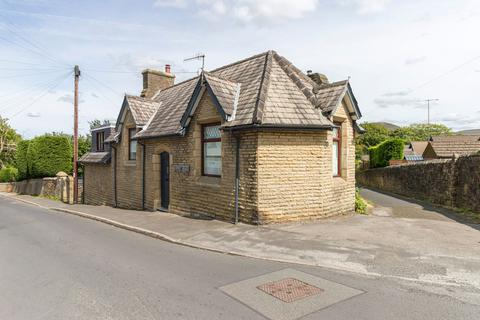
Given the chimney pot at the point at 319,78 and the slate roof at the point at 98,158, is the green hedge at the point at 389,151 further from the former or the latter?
the slate roof at the point at 98,158

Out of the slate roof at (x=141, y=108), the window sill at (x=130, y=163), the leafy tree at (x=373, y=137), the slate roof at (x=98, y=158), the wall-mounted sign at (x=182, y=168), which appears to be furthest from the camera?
the leafy tree at (x=373, y=137)

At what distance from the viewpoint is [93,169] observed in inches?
802

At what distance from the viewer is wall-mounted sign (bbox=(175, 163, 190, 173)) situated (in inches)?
480

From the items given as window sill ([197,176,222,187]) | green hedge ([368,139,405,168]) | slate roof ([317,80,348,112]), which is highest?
slate roof ([317,80,348,112])

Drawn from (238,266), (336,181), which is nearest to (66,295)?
(238,266)

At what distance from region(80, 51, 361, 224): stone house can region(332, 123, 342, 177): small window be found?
37mm

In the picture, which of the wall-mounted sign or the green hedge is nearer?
the wall-mounted sign

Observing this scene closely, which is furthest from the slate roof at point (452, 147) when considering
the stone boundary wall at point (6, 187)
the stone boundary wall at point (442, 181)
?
the stone boundary wall at point (6, 187)

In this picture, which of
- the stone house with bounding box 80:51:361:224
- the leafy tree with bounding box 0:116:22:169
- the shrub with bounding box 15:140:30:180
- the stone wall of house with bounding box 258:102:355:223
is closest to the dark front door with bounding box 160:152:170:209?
the stone house with bounding box 80:51:361:224

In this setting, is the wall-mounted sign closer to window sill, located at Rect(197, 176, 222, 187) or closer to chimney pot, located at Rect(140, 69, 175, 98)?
window sill, located at Rect(197, 176, 222, 187)

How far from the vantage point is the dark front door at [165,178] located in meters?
13.9

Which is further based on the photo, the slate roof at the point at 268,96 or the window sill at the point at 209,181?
the window sill at the point at 209,181

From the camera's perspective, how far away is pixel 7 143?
43125 mm

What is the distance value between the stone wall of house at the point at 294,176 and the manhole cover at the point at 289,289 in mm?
4150
